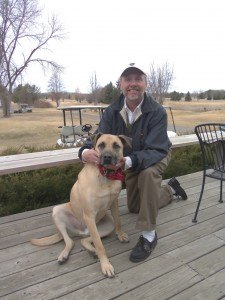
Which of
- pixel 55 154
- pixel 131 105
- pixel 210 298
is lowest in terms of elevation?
pixel 210 298

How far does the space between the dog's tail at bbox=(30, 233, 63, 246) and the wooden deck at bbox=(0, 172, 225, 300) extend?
0.04 metres

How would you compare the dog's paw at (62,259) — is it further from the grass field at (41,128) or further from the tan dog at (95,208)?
the grass field at (41,128)

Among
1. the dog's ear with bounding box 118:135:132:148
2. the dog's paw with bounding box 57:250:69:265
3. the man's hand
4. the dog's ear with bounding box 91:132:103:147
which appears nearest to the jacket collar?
the dog's ear with bounding box 118:135:132:148

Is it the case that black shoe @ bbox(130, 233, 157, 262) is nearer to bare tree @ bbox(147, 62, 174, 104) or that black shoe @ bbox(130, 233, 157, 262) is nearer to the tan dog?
the tan dog

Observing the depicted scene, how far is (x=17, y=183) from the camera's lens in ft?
13.3

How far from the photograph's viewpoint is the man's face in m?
3.08

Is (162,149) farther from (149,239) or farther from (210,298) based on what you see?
(210,298)

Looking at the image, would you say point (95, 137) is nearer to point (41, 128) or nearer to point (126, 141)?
point (126, 141)

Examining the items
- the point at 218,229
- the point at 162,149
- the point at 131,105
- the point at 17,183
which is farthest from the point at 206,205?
the point at 17,183

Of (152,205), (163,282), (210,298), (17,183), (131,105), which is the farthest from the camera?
(17,183)

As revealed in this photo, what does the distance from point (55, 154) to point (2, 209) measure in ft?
3.01

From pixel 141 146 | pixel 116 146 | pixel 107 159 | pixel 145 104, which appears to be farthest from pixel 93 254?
pixel 145 104

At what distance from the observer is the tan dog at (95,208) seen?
264 centimetres

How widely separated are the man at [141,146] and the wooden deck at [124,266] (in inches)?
7.6
